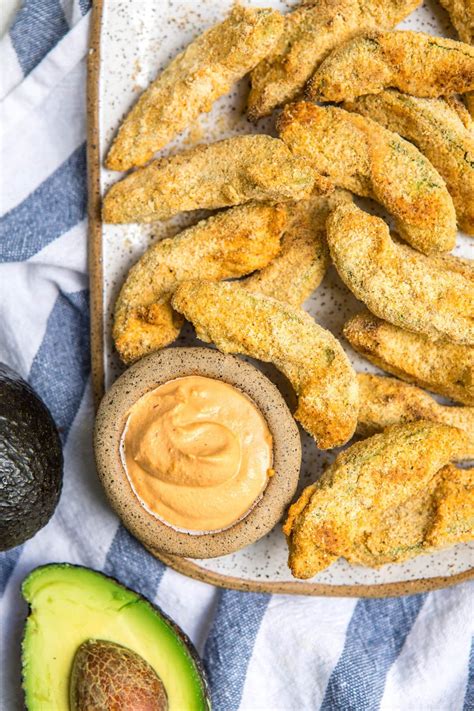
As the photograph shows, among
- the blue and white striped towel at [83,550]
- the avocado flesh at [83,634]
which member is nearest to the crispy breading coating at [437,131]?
the blue and white striped towel at [83,550]

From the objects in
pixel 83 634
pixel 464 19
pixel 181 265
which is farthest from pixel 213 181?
pixel 83 634

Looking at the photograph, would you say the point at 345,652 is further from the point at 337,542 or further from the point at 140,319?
the point at 140,319

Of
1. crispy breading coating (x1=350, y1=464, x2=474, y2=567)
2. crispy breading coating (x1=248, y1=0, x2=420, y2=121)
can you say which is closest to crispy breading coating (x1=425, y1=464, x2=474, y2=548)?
crispy breading coating (x1=350, y1=464, x2=474, y2=567)

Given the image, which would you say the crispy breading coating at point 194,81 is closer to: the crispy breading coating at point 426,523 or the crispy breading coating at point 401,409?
the crispy breading coating at point 401,409

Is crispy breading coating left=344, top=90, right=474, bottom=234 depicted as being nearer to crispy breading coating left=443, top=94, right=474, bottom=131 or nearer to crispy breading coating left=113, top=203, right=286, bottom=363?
crispy breading coating left=443, top=94, right=474, bottom=131

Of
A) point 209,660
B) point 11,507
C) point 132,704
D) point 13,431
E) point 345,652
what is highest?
point 13,431

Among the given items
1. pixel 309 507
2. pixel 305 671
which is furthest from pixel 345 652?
pixel 309 507
